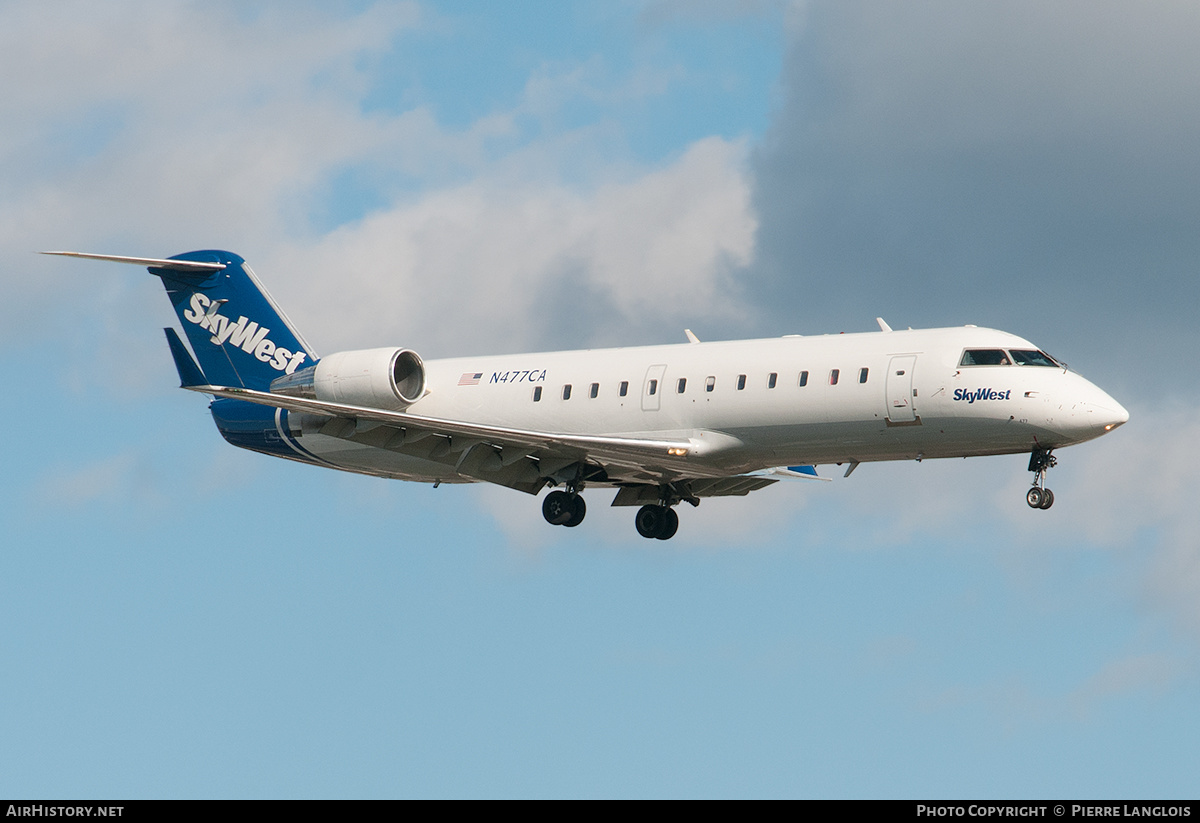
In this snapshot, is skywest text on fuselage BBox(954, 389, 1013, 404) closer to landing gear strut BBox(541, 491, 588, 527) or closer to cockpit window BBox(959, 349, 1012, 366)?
cockpit window BBox(959, 349, 1012, 366)

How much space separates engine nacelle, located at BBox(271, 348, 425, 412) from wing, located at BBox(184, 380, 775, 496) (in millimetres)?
453

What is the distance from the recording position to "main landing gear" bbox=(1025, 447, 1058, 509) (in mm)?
32125

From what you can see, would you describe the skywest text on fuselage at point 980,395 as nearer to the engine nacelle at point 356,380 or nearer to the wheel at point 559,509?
the wheel at point 559,509

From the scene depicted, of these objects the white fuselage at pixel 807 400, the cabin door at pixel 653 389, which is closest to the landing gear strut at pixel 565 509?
the white fuselage at pixel 807 400

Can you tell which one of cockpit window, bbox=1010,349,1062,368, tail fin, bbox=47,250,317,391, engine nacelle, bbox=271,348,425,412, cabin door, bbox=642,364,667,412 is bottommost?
cockpit window, bbox=1010,349,1062,368

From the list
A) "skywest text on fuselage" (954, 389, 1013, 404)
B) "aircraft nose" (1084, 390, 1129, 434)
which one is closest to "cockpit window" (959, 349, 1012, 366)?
"skywest text on fuselage" (954, 389, 1013, 404)

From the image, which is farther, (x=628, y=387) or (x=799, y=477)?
(x=799, y=477)

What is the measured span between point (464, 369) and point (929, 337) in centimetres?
1079

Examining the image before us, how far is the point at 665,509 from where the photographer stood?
38906 mm

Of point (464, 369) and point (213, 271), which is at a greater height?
point (213, 271)

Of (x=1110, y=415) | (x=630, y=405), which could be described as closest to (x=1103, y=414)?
(x=1110, y=415)

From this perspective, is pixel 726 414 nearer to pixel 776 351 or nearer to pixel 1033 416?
pixel 776 351
